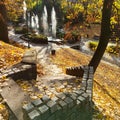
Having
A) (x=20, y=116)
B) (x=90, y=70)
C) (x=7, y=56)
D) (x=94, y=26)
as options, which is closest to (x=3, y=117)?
(x=20, y=116)

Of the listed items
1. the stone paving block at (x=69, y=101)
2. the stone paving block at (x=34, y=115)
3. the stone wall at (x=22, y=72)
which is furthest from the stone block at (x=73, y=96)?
the stone wall at (x=22, y=72)

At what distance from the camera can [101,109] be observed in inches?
294

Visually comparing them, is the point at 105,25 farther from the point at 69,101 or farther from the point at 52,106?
the point at 52,106

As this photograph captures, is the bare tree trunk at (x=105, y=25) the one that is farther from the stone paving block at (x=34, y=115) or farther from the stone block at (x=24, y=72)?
the stone paving block at (x=34, y=115)

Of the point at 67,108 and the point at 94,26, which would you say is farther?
the point at 94,26

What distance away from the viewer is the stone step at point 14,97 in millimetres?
5453

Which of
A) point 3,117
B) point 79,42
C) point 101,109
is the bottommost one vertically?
point 79,42

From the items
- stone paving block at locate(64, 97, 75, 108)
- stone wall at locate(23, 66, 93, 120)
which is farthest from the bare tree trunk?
stone paving block at locate(64, 97, 75, 108)

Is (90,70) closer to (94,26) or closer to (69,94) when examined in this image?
(69,94)

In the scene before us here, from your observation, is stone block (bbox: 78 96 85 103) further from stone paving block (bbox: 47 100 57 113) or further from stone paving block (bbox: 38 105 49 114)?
stone paving block (bbox: 38 105 49 114)

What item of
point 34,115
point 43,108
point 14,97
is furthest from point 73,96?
point 14,97

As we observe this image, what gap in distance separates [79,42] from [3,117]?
25562mm

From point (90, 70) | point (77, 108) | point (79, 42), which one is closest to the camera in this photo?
point (77, 108)

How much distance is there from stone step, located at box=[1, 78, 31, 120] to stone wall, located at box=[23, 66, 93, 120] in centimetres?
86
